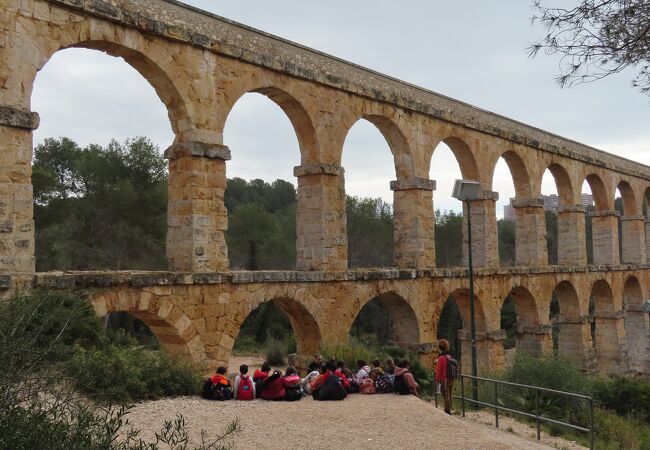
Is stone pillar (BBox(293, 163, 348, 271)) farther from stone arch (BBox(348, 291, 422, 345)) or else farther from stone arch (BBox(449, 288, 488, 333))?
stone arch (BBox(449, 288, 488, 333))

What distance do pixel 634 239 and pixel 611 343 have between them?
4.68 m

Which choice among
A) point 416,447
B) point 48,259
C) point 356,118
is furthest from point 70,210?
point 416,447

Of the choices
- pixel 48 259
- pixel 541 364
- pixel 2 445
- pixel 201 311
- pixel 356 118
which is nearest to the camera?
pixel 2 445

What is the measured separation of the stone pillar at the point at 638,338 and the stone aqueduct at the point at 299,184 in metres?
4.98

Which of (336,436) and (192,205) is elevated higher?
(192,205)

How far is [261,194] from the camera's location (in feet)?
128

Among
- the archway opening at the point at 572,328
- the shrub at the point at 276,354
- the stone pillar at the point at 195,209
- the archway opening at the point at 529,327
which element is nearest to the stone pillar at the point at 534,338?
the archway opening at the point at 529,327

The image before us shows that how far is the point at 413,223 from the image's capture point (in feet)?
45.2

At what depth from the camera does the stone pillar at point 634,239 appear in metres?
23.4

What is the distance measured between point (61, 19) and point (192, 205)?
308 centimetres

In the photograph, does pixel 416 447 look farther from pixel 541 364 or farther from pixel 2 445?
pixel 541 364

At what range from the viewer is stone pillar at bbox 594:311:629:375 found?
67.7 ft

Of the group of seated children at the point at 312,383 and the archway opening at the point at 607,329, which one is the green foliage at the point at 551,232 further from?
the group of seated children at the point at 312,383

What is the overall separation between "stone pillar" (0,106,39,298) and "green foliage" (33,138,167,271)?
12812 millimetres
